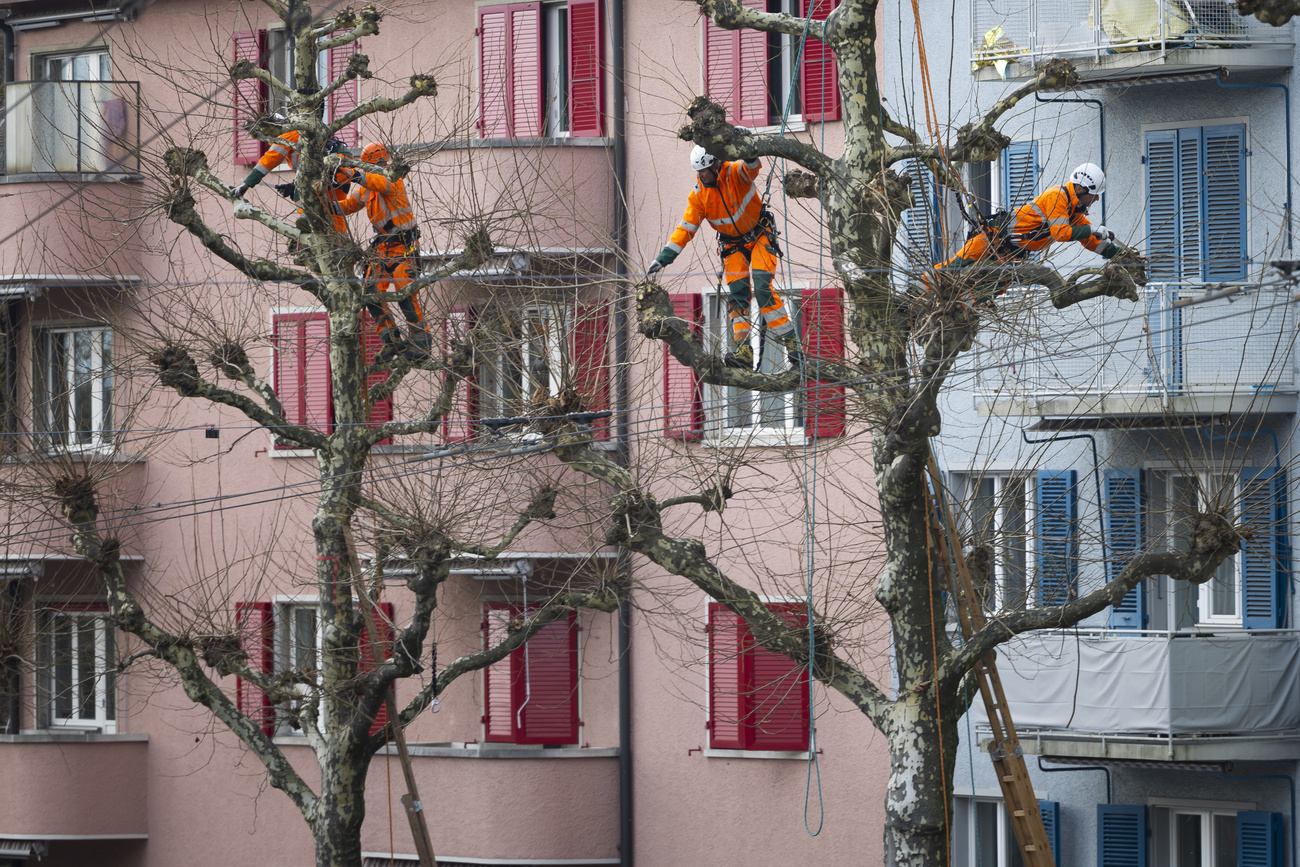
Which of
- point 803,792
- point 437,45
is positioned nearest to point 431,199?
point 437,45

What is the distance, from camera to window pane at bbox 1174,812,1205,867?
19.7 m

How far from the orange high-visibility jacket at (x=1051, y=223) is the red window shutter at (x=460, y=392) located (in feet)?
17.2

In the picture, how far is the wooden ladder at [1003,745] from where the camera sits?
14.8 m

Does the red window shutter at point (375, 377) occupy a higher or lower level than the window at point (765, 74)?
lower

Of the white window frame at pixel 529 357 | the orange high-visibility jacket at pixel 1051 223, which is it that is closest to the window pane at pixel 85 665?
the white window frame at pixel 529 357

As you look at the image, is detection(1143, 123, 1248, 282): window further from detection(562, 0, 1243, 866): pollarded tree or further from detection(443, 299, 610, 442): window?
detection(443, 299, 610, 442): window

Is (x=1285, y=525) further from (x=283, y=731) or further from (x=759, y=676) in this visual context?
(x=283, y=731)

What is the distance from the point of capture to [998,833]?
20.5m

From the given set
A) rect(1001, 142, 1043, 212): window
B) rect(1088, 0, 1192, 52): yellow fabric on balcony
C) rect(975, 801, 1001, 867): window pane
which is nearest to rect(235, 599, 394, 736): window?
rect(975, 801, 1001, 867): window pane

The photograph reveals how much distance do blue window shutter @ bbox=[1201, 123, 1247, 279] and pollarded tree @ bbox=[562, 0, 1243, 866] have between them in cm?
521

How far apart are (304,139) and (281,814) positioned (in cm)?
967

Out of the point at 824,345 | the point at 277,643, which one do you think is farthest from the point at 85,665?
the point at 824,345

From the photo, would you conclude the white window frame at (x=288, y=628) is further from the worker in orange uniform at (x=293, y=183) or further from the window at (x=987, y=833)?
the window at (x=987, y=833)

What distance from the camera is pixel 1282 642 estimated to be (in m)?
18.7
